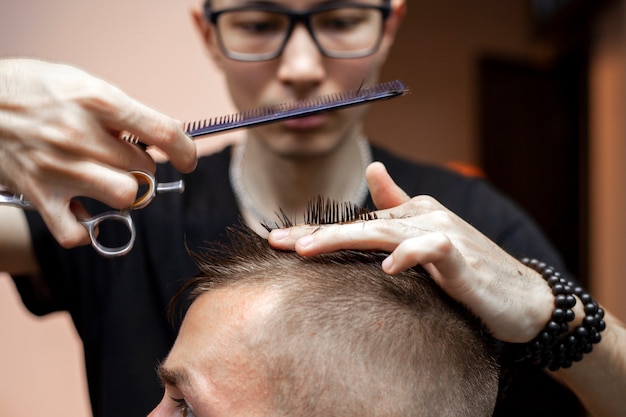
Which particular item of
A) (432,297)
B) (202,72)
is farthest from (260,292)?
(202,72)

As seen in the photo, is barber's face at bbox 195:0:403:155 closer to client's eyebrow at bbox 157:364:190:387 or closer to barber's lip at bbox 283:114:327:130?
barber's lip at bbox 283:114:327:130

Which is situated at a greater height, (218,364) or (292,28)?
(292,28)

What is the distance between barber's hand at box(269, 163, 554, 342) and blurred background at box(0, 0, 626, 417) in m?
1.23

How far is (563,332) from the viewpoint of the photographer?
2.90 ft

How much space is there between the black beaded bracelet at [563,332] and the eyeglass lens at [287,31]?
511 mm

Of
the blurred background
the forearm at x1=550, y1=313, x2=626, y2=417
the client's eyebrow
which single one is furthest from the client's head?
the blurred background

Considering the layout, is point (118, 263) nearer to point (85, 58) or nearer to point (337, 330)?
point (337, 330)

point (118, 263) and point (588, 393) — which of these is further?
point (118, 263)

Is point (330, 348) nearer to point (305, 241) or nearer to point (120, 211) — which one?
point (305, 241)

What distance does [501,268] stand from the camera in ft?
2.69

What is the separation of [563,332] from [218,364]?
46 cm

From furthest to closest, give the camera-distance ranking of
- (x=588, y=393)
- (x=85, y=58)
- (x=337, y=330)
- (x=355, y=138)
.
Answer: (x=85, y=58), (x=355, y=138), (x=588, y=393), (x=337, y=330)

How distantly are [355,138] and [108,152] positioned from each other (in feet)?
2.19

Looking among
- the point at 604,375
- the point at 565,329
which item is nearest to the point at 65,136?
the point at 565,329
